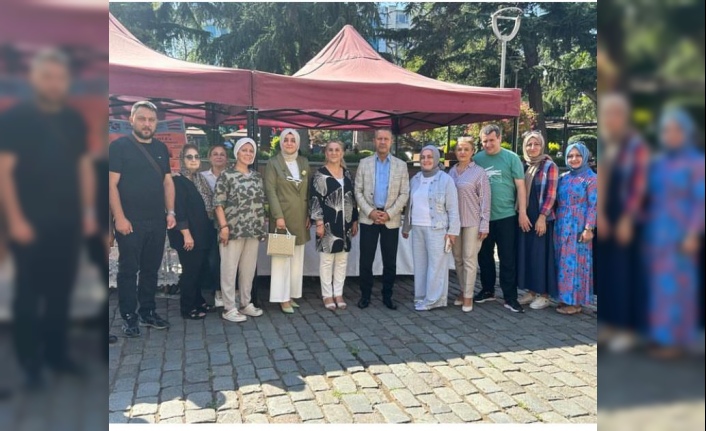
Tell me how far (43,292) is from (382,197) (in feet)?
13.3

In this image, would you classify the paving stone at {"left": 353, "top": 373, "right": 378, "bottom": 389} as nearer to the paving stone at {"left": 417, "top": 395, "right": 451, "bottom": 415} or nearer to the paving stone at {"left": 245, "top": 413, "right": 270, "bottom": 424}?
the paving stone at {"left": 417, "top": 395, "right": 451, "bottom": 415}

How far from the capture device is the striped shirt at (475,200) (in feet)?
15.4

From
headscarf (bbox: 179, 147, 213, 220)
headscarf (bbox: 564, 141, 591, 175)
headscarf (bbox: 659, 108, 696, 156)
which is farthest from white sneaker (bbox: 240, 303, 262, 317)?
headscarf (bbox: 659, 108, 696, 156)

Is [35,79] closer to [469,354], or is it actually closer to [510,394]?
[510,394]

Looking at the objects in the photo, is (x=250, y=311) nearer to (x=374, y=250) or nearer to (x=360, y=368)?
(x=374, y=250)

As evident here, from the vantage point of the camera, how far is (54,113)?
0.83 meters

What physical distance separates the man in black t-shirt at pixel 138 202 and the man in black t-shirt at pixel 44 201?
2994 mm

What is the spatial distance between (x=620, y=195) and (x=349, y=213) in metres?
4.03

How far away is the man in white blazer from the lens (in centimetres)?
476

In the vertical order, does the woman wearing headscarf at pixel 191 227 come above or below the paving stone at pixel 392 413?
above

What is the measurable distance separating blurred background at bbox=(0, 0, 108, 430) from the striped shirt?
4.12m

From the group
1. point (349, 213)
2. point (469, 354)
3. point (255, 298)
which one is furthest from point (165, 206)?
point (469, 354)

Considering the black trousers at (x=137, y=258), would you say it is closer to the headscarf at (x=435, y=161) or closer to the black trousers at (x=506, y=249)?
the headscarf at (x=435, y=161)

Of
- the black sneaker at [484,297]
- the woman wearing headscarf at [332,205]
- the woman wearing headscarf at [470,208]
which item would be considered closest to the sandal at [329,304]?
the woman wearing headscarf at [332,205]
